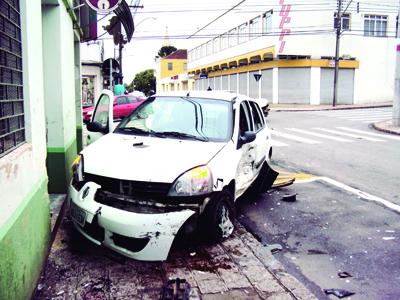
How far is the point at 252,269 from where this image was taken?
4402mm

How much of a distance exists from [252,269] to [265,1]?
37594mm

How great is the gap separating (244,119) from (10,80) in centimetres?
341

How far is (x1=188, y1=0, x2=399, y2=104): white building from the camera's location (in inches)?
1422

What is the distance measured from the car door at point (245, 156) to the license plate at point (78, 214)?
1.91 meters

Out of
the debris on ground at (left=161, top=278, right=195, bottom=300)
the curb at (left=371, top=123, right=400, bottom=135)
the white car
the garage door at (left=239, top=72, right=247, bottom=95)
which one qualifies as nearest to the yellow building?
the garage door at (left=239, top=72, right=247, bottom=95)

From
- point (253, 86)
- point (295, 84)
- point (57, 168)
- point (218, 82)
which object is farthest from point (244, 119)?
point (218, 82)

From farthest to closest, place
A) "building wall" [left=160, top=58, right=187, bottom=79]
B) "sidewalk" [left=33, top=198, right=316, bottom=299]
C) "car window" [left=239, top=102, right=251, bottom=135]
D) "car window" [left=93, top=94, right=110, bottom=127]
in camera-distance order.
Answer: "building wall" [left=160, top=58, right=187, bottom=79]
"car window" [left=93, top=94, right=110, bottom=127]
"car window" [left=239, top=102, right=251, bottom=135]
"sidewalk" [left=33, top=198, right=316, bottom=299]

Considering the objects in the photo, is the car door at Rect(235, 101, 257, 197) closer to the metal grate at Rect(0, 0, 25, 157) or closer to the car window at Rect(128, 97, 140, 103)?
the metal grate at Rect(0, 0, 25, 157)

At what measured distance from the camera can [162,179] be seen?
168 inches

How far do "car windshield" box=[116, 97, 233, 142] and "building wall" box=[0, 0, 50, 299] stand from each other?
1494 mm

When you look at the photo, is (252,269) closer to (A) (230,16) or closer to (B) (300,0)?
(B) (300,0)

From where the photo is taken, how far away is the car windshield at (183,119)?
212 inches

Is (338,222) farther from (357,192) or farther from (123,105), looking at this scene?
(123,105)

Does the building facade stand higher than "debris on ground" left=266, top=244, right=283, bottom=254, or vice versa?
the building facade
